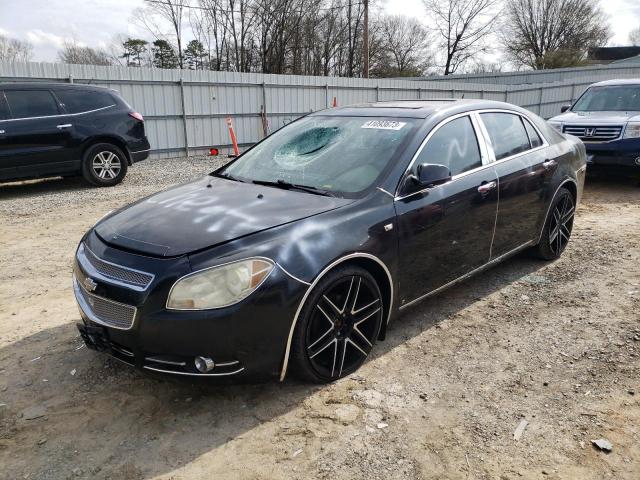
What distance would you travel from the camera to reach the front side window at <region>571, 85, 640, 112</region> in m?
9.23

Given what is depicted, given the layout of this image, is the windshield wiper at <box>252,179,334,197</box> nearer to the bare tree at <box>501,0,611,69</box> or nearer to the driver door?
the driver door

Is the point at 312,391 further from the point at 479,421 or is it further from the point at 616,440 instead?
the point at 616,440

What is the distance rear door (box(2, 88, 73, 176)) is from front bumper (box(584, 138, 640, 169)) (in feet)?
29.2

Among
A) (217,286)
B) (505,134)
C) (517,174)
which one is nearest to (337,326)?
(217,286)

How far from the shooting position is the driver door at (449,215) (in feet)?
11.0

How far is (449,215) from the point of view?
3.59 metres

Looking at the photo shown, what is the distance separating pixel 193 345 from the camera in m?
2.51

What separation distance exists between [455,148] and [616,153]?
A: 5.96 metres

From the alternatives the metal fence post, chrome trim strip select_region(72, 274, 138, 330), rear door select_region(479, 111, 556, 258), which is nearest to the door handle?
rear door select_region(479, 111, 556, 258)

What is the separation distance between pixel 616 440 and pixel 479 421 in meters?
0.67

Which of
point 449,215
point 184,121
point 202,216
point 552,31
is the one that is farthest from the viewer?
point 552,31

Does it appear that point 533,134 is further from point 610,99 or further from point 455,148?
point 610,99

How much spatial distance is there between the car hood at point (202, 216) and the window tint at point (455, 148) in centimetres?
87

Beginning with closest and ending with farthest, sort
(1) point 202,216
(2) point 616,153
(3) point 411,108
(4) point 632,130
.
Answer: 1. (1) point 202,216
2. (3) point 411,108
3. (4) point 632,130
4. (2) point 616,153
